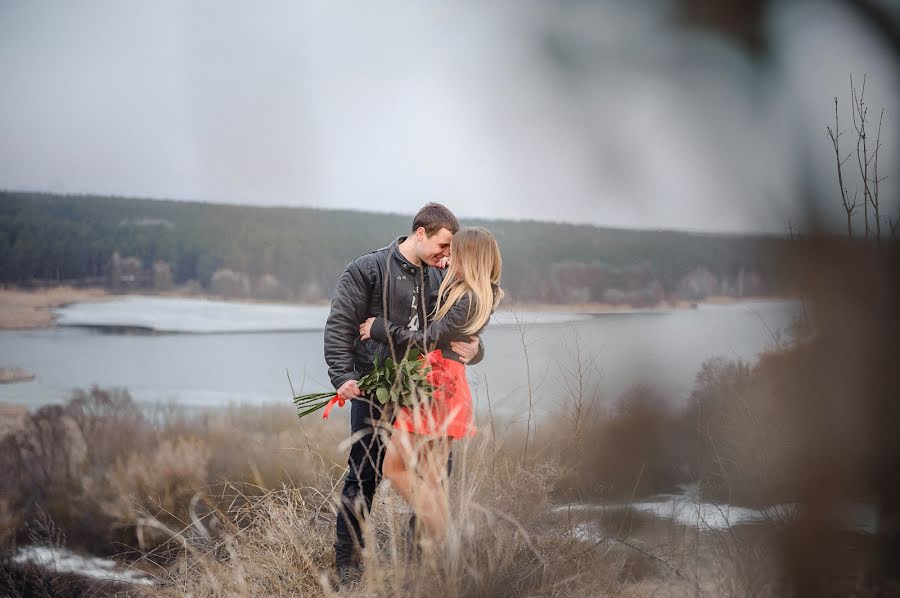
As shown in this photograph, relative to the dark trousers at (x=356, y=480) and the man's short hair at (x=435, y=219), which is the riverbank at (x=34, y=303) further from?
the man's short hair at (x=435, y=219)

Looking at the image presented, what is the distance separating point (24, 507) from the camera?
16.6 ft

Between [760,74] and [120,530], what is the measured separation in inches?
214

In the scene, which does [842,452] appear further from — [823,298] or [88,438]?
[88,438]

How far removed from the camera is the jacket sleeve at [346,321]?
179cm

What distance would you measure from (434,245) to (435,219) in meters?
0.07

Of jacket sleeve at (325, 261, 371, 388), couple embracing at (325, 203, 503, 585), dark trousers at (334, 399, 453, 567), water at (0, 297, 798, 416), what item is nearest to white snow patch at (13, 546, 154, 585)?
water at (0, 297, 798, 416)

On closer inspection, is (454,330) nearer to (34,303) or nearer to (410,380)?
(410,380)

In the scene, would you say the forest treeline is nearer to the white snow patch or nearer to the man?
the white snow patch

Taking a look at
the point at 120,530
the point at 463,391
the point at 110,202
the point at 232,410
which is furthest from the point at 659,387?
the point at 110,202

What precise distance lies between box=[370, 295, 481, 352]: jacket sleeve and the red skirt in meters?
0.04

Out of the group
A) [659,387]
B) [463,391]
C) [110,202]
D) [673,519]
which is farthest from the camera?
[110,202]

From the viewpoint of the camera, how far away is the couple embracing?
1.61m

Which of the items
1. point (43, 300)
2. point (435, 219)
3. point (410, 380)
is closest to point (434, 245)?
point (435, 219)

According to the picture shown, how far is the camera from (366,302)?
1.87 m
